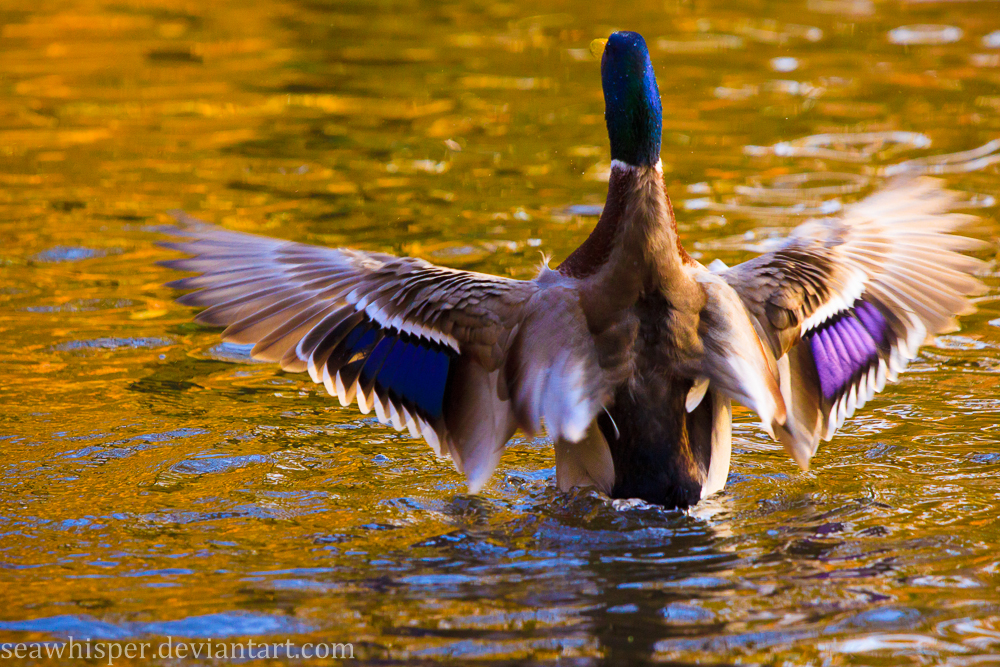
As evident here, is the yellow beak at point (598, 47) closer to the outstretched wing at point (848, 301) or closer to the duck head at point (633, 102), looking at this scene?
the duck head at point (633, 102)

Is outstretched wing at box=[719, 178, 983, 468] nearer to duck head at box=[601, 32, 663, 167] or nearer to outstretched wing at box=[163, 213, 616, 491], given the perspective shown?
duck head at box=[601, 32, 663, 167]

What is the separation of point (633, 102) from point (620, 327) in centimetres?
89

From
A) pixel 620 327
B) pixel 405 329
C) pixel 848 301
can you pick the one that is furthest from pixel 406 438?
pixel 848 301

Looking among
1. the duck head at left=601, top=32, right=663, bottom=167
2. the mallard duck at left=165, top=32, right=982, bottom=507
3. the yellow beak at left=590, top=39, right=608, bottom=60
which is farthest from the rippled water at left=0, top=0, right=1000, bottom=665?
the yellow beak at left=590, top=39, right=608, bottom=60

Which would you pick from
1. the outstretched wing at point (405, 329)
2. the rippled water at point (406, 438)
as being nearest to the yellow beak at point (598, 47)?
the outstretched wing at point (405, 329)

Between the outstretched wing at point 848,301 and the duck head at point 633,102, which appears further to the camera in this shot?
the outstretched wing at point 848,301

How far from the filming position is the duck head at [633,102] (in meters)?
4.75

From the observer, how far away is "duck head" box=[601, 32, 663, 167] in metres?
4.75

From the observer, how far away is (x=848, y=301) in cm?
505

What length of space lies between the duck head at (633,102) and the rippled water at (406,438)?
134cm

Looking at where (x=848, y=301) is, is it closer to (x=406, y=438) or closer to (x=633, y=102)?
(x=633, y=102)

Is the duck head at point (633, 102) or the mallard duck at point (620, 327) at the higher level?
the duck head at point (633, 102)

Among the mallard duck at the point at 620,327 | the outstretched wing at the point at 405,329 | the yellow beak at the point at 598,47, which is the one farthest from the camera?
the yellow beak at the point at 598,47

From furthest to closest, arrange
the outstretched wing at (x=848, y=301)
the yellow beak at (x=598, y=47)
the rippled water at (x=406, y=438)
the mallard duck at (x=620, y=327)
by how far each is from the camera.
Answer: the yellow beak at (x=598, y=47) → the outstretched wing at (x=848, y=301) → the mallard duck at (x=620, y=327) → the rippled water at (x=406, y=438)
